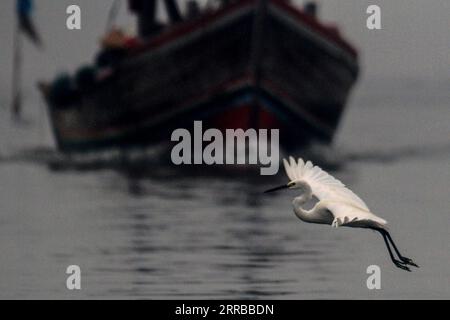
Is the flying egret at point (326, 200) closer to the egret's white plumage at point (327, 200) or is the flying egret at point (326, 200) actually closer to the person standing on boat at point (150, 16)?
the egret's white plumage at point (327, 200)

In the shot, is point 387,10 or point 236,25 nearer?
point 387,10

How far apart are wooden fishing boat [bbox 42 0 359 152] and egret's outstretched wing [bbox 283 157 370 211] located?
177 inches

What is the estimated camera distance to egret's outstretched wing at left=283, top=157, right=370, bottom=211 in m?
15.7

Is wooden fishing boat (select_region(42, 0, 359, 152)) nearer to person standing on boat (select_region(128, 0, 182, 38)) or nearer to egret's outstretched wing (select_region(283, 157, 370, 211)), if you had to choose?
person standing on boat (select_region(128, 0, 182, 38))

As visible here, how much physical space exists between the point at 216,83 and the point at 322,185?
7.08 m

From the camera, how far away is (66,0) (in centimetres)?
1811

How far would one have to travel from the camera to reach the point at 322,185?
16.0 metres

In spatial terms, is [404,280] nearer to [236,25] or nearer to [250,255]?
[250,255]

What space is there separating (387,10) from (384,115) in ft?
5.56

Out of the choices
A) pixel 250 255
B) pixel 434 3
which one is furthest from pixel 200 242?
pixel 434 3

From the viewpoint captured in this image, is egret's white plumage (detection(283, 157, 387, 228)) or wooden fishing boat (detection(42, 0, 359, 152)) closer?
egret's white plumage (detection(283, 157, 387, 228))

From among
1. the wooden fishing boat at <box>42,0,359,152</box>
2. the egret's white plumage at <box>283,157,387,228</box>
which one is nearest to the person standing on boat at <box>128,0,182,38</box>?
the wooden fishing boat at <box>42,0,359,152</box>
